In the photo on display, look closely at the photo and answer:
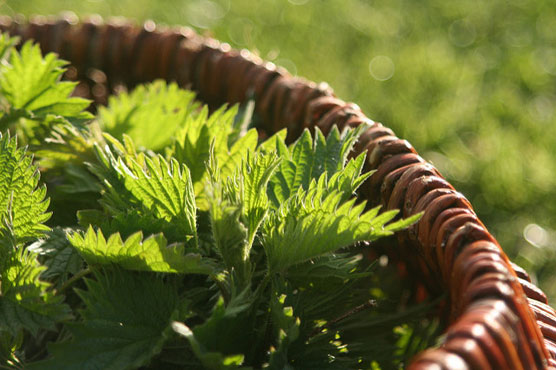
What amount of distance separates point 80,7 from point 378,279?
1827 millimetres

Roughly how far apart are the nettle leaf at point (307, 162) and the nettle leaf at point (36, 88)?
34cm

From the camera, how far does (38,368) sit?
0.61m

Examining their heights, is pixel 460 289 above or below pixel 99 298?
above

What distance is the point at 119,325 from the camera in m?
0.64

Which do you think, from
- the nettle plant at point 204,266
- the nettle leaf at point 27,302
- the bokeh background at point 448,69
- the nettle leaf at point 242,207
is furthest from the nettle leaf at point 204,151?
the bokeh background at point 448,69

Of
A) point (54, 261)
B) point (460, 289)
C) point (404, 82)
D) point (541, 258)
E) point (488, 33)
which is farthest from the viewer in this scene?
point (488, 33)

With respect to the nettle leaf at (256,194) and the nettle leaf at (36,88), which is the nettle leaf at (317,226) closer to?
the nettle leaf at (256,194)

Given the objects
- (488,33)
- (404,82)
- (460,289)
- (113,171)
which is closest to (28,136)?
(113,171)

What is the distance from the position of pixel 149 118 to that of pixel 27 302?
400mm

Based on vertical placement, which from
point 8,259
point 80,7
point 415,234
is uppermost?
point 415,234

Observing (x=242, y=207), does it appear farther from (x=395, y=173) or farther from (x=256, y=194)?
(x=395, y=173)

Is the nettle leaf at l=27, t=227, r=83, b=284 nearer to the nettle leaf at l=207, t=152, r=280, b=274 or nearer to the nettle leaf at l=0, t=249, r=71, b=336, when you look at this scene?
the nettle leaf at l=0, t=249, r=71, b=336

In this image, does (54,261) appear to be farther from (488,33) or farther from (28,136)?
(488,33)

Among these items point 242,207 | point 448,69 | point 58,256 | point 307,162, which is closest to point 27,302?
point 58,256
